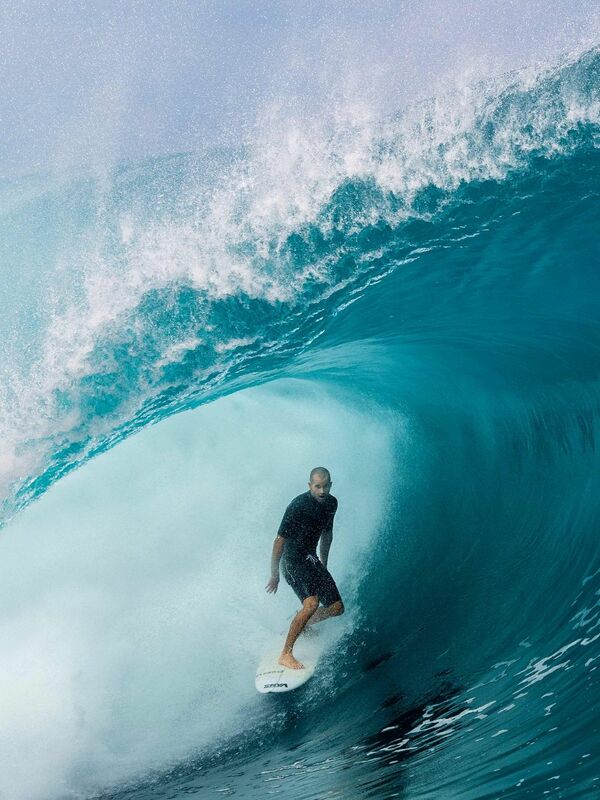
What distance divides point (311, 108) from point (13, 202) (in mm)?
6005

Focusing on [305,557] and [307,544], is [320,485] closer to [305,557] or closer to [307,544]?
[307,544]

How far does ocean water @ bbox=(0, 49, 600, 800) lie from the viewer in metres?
5.01

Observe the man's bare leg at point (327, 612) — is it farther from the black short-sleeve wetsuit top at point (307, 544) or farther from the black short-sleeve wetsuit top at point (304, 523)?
the black short-sleeve wetsuit top at point (304, 523)

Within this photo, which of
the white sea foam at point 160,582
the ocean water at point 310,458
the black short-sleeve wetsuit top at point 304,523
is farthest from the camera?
the white sea foam at point 160,582

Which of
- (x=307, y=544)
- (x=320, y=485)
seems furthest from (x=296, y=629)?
(x=320, y=485)

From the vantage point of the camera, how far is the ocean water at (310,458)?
5012 mm

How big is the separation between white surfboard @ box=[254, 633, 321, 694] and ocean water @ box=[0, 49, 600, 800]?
164 millimetres

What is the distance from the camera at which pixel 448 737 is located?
441 centimetres

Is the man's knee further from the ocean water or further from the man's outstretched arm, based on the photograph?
the ocean water

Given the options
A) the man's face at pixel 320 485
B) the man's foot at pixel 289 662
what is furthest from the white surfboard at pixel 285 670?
the man's face at pixel 320 485

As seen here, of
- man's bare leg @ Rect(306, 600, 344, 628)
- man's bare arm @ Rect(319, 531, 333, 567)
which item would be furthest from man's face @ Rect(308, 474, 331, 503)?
man's bare leg @ Rect(306, 600, 344, 628)

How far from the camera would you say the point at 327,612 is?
202 inches

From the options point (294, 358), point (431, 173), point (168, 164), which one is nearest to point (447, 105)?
point (431, 173)

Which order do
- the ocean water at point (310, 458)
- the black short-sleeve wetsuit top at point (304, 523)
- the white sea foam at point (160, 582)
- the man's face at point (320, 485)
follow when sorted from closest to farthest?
the man's face at point (320, 485) < the black short-sleeve wetsuit top at point (304, 523) < the ocean water at point (310, 458) < the white sea foam at point (160, 582)
